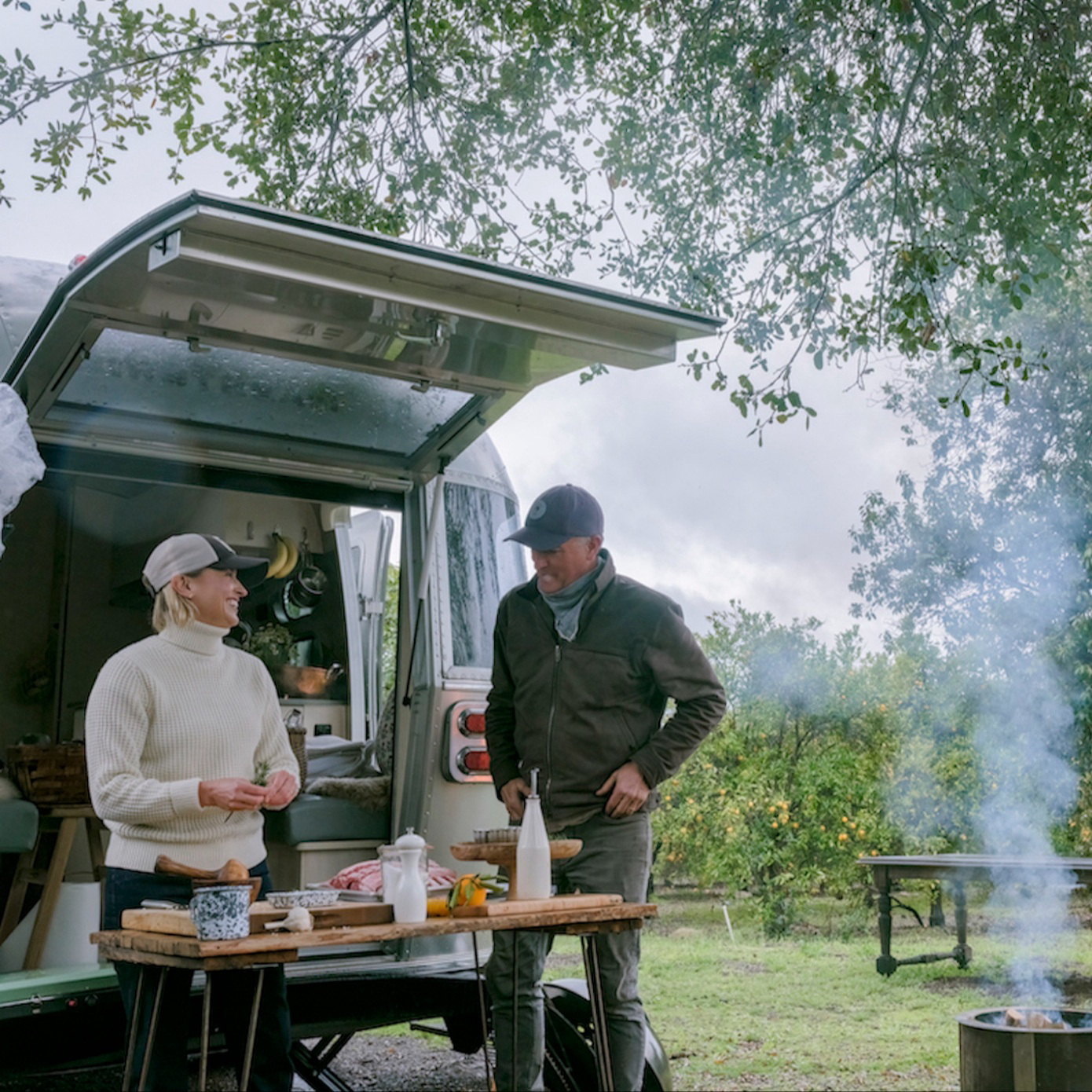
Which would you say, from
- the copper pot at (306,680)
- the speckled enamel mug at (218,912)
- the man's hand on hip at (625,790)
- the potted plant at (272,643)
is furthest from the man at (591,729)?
the potted plant at (272,643)

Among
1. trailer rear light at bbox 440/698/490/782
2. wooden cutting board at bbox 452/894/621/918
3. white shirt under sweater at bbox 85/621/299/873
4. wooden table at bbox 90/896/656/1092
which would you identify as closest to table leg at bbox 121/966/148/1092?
wooden table at bbox 90/896/656/1092

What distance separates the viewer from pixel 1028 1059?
175 inches

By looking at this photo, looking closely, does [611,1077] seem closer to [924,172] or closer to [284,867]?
[284,867]

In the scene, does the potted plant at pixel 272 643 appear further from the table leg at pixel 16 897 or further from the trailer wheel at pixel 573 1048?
the trailer wheel at pixel 573 1048

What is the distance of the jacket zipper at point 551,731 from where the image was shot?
3.58m

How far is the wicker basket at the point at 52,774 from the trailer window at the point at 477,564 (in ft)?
4.55

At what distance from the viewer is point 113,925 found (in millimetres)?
2953

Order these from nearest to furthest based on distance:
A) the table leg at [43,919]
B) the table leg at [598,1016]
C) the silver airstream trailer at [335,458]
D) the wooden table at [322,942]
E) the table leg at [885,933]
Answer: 1. the wooden table at [322,942]
2. the table leg at [598,1016]
3. the silver airstream trailer at [335,458]
4. the table leg at [43,919]
5. the table leg at [885,933]

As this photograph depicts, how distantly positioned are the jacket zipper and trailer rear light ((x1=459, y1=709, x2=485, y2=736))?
30.6 inches

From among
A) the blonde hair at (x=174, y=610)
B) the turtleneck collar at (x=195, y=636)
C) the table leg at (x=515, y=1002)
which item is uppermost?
the blonde hair at (x=174, y=610)

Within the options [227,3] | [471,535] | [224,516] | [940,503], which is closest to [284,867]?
[471,535]

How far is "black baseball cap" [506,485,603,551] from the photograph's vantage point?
363cm

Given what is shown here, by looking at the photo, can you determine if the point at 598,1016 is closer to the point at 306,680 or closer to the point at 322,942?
the point at 322,942

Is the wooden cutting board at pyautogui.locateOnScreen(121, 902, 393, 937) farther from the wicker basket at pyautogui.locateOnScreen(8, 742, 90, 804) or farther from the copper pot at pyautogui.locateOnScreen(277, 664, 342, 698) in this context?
the copper pot at pyautogui.locateOnScreen(277, 664, 342, 698)
